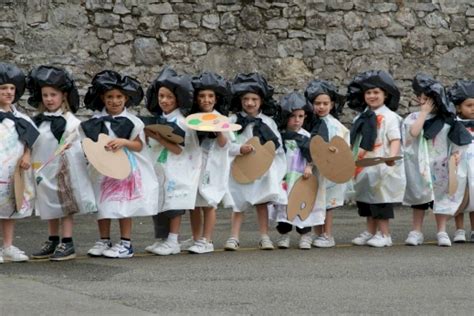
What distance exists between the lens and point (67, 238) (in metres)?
9.39

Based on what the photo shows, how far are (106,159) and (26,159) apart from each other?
57 cm

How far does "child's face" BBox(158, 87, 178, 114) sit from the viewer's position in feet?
31.8

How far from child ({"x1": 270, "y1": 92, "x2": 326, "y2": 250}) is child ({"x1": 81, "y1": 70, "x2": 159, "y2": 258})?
1.24 m

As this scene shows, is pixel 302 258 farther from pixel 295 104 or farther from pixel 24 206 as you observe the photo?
pixel 24 206

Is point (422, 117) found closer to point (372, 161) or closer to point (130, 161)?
point (372, 161)

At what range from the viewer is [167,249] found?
383 inches

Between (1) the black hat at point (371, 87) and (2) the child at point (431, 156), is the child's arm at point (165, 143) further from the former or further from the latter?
(2) the child at point (431, 156)

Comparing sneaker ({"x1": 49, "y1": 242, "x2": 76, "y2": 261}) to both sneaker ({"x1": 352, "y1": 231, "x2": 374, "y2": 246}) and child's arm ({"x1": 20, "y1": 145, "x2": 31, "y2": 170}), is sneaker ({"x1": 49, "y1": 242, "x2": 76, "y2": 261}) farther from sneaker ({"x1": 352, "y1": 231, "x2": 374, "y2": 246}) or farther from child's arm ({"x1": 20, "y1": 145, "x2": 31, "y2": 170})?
sneaker ({"x1": 352, "y1": 231, "x2": 374, "y2": 246})

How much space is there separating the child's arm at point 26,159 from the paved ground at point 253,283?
2.31 ft

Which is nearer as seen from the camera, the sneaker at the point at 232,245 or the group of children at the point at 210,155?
the group of children at the point at 210,155

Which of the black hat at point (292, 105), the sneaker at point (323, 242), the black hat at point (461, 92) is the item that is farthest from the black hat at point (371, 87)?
the sneaker at point (323, 242)

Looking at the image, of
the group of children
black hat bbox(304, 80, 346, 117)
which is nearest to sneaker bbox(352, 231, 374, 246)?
the group of children

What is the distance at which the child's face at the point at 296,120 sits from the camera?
10289mm

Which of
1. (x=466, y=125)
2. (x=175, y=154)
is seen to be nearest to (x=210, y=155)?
(x=175, y=154)
